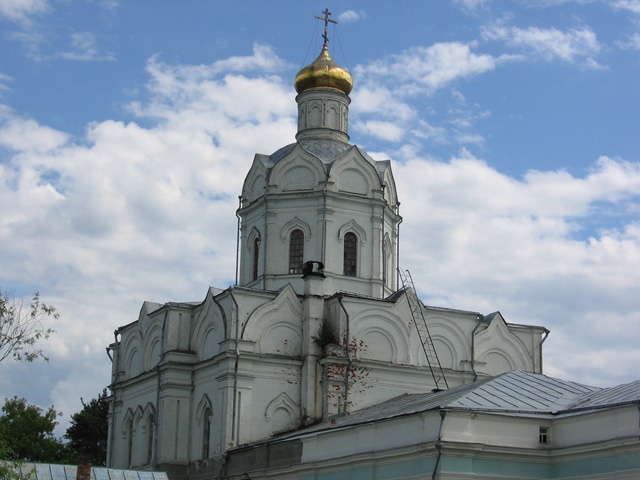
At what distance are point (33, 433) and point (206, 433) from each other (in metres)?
15.9

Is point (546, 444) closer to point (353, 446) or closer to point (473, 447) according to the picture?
point (473, 447)

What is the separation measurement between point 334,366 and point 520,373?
17.2ft

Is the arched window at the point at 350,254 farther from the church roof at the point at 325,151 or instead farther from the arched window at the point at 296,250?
the church roof at the point at 325,151

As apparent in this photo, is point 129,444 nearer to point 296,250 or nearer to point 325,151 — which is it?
point 296,250

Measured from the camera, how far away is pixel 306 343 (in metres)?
26.8

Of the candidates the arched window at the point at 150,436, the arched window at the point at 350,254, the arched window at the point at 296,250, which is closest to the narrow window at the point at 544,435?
the arched window at the point at 350,254

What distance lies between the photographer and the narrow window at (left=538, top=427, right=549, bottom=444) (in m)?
19.3

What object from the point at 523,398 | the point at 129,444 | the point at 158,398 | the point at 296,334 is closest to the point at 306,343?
the point at 296,334

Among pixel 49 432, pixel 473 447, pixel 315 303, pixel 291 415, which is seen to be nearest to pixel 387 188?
pixel 315 303

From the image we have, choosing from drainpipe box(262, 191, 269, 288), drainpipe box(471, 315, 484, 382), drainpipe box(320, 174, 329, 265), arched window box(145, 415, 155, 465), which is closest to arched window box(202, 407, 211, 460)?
arched window box(145, 415, 155, 465)

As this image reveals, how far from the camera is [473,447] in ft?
60.8

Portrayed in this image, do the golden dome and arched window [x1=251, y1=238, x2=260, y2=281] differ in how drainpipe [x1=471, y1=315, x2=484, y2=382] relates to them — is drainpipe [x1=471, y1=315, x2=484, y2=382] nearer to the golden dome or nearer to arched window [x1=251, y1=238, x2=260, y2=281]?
arched window [x1=251, y1=238, x2=260, y2=281]

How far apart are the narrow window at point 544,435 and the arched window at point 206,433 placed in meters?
10.0

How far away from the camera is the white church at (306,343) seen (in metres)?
25.2
